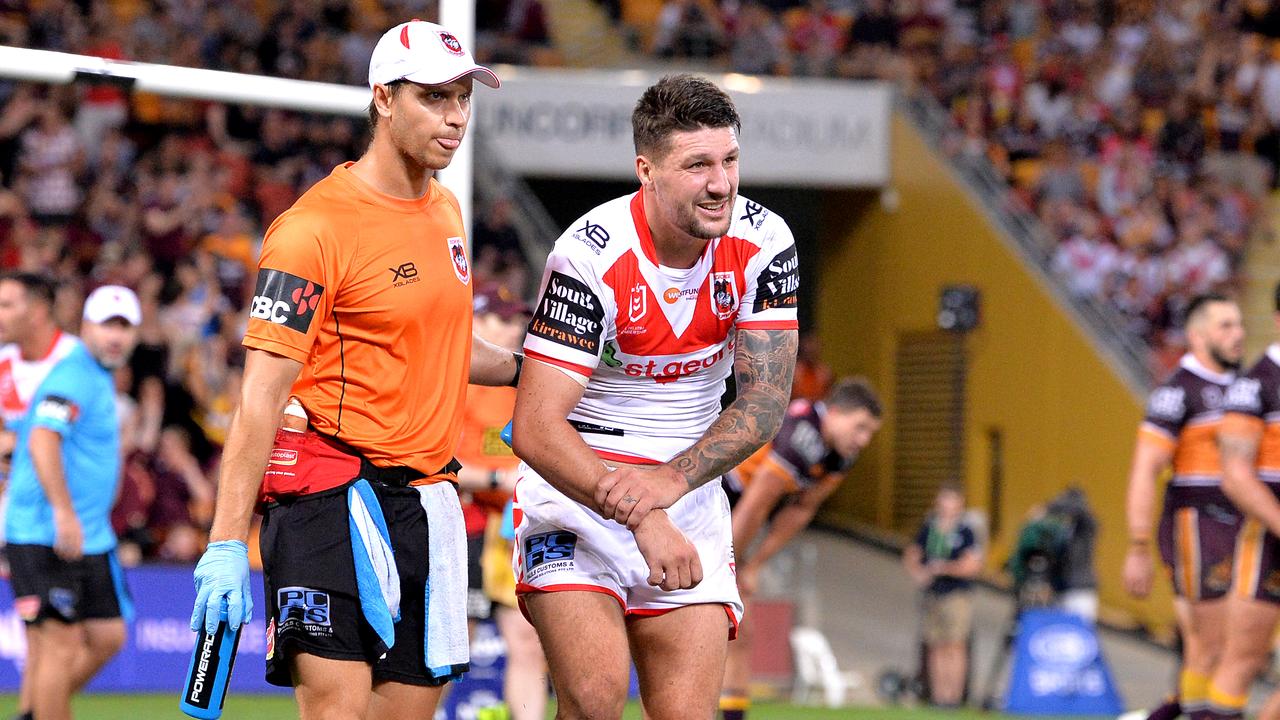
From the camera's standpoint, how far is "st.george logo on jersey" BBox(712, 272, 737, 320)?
518cm

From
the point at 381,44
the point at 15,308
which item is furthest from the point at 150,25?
the point at 381,44

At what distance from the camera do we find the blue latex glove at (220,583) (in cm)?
445

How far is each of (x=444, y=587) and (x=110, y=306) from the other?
4067 mm

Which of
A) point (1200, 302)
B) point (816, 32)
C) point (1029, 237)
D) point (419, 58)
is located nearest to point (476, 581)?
point (419, 58)

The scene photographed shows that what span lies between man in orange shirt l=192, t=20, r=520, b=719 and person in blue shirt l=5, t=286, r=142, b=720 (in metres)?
3.60

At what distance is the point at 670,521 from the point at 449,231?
1122 millimetres

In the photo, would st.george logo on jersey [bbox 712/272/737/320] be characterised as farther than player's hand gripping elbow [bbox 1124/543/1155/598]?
No

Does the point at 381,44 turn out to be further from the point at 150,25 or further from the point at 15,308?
the point at 150,25

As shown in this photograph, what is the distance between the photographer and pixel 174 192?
656 inches

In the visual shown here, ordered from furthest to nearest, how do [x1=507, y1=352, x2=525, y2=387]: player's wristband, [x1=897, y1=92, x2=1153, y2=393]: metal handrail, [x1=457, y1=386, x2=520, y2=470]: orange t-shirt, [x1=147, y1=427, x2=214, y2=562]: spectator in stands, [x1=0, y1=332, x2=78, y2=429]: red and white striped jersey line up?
[x1=897, y1=92, x2=1153, y2=393]: metal handrail
[x1=147, y1=427, x2=214, y2=562]: spectator in stands
[x1=457, y1=386, x2=520, y2=470]: orange t-shirt
[x1=0, y1=332, x2=78, y2=429]: red and white striped jersey
[x1=507, y1=352, x2=525, y2=387]: player's wristband

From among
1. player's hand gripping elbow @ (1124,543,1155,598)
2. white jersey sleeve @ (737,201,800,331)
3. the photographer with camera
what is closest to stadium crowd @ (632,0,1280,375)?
the photographer with camera

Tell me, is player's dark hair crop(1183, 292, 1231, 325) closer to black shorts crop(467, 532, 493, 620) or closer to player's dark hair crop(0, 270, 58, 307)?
black shorts crop(467, 532, 493, 620)

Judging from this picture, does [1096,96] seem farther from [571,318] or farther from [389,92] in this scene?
[389,92]

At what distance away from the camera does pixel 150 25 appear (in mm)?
18797
